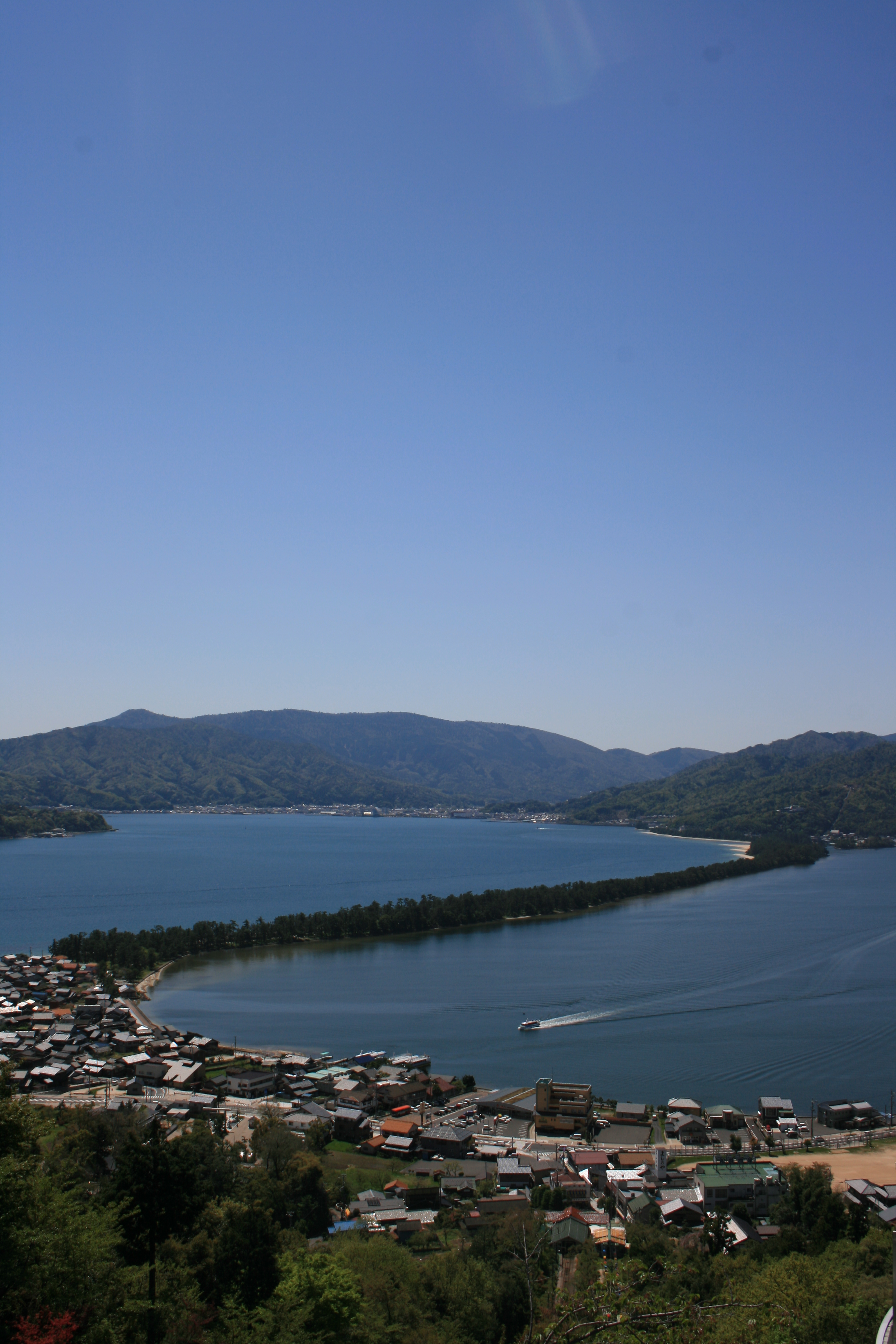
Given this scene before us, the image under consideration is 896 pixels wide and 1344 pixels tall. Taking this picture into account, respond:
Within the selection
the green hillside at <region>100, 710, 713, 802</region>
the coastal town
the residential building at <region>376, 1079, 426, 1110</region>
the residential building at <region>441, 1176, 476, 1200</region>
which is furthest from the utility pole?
the green hillside at <region>100, 710, 713, 802</region>

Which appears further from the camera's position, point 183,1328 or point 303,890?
point 303,890

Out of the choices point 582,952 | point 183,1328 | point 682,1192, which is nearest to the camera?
point 183,1328

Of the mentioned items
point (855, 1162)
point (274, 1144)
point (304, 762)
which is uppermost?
point (304, 762)

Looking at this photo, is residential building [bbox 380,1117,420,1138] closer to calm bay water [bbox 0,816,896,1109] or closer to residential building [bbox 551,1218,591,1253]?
calm bay water [bbox 0,816,896,1109]

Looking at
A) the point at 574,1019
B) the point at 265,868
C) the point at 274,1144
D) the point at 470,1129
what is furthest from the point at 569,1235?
the point at 265,868

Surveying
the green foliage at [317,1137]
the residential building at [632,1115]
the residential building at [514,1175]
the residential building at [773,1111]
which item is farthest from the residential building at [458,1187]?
the residential building at [773,1111]

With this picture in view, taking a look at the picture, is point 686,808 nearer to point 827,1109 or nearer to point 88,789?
point 88,789

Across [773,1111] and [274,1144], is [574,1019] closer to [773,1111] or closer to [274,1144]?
[773,1111]

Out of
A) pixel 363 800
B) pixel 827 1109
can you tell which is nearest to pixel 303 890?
pixel 827 1109
